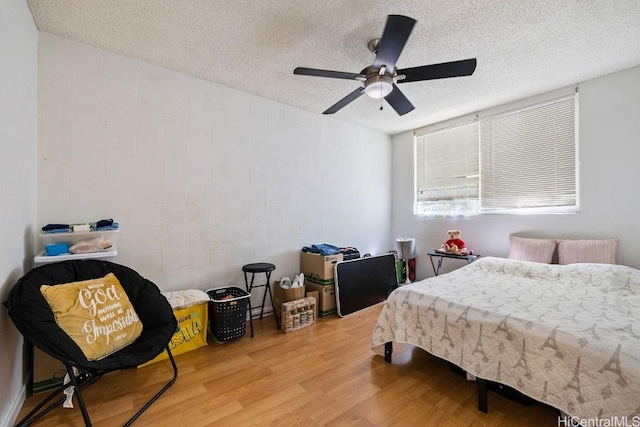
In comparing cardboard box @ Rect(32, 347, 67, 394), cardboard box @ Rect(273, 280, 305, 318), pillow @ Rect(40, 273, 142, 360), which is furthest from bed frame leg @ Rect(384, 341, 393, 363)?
cardboard box @ Rect(32, 347, 67, 394)

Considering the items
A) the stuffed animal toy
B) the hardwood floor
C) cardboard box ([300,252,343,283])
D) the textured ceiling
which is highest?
the textured ceiling

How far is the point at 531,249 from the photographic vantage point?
3002 mm

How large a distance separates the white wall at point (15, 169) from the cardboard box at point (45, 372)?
0.07m

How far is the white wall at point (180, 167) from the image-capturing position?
2.13 metres

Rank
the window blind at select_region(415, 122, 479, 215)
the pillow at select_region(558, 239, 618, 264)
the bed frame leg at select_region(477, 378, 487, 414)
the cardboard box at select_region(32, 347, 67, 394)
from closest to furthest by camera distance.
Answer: the bed frame leg at select_region(477, 378, 487, 414)
the cardboard box at select_region(32, 347, 67, 394)
the pillow at select_region(558, 239, 618, 264)
the window blind at select_region(415, 122, 479, 215)

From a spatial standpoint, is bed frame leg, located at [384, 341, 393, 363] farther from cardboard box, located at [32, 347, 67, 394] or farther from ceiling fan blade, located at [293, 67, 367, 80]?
cardboard box, located at [32, 347, 67, 394]

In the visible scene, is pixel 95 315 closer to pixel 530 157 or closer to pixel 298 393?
pixel 298 393

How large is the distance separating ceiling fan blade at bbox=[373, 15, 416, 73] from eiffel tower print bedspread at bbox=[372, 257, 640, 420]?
1695 millimetres

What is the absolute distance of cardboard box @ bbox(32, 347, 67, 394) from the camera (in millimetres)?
1744

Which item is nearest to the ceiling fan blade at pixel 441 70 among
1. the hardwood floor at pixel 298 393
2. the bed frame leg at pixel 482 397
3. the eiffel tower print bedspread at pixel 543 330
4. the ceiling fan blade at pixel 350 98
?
the ceiling fan blade at pixel 350 98

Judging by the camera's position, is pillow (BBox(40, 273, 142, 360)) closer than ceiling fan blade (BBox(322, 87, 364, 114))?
Yes

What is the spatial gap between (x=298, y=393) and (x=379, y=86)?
2230 mm

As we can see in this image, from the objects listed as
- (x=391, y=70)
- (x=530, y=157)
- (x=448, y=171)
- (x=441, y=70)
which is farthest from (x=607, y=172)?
(x=391, y=70)

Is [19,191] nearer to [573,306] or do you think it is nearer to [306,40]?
[306,40]
